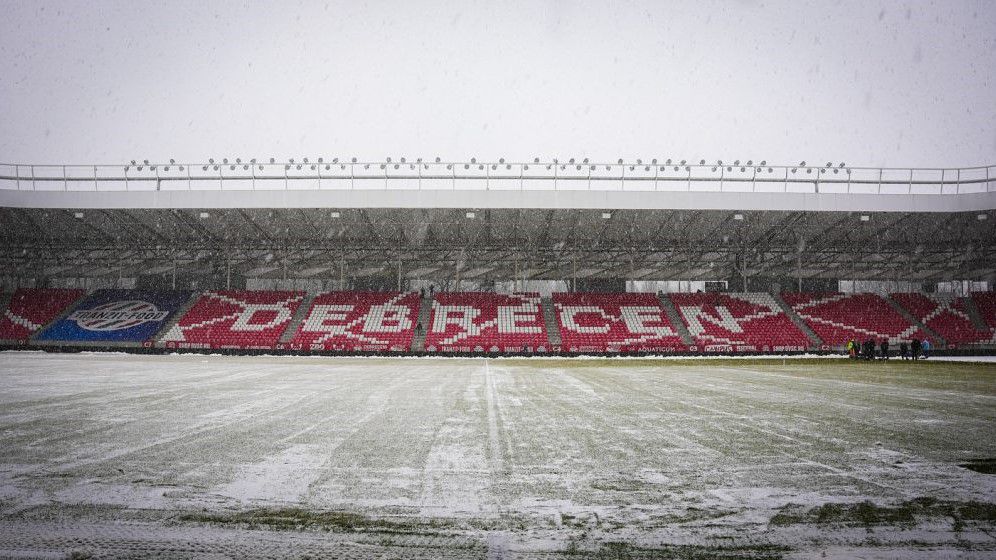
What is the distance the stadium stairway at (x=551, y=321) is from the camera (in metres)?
31.3

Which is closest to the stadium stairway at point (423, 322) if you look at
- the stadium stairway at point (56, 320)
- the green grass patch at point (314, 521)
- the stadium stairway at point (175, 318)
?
the stadium stairway at point (175, 318)

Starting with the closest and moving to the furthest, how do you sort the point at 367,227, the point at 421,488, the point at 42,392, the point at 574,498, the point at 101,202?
the point at 574,498 → the point at 421,488 → the point at 42,392 → the point at 101,202 → the point at 367,227

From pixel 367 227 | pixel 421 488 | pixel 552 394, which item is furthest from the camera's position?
pixel 367 227

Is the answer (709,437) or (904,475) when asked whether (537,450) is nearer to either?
(709,437)

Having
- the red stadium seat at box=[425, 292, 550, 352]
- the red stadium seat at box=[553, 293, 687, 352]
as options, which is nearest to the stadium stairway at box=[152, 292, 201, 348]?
the red stadium seat at box=[425, 292, 550, 352]

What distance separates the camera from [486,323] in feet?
108

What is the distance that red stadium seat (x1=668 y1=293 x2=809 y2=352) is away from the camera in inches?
1228

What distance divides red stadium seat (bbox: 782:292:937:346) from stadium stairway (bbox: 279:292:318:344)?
33.6 m

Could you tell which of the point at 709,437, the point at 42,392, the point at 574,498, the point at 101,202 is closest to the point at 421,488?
the point at 574,498

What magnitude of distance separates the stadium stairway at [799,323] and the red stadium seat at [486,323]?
16.8 m

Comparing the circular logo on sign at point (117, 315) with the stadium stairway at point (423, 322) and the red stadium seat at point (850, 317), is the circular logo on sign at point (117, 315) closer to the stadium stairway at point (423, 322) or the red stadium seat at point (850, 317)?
the stadium stairway at point (423, 322)

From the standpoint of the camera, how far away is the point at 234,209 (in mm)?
29141

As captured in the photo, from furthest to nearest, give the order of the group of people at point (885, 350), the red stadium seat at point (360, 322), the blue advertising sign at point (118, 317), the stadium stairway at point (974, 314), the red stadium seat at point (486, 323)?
the stadium stairway at point (974, 314), the blue advertising sign at point (118, 317), the red stadium seat at point (360, 322), the red stadium seat at point (486, 323), the group of people at point (885, 350)

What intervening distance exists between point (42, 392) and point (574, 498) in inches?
430
